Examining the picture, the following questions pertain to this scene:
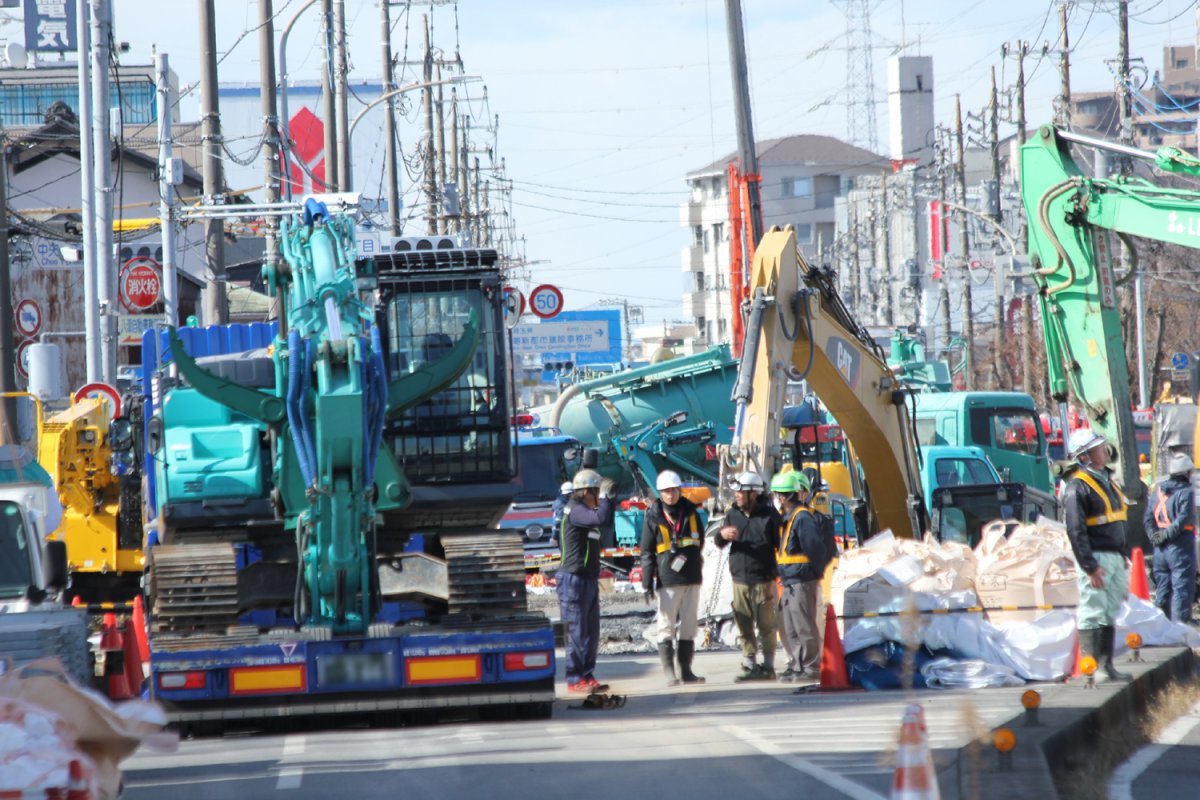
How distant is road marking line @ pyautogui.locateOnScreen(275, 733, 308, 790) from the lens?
10.2 m

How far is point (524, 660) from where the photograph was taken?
1266 cm

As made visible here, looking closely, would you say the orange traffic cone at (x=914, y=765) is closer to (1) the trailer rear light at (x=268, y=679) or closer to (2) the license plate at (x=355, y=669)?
(2) the license plate at (x=355, y=669)

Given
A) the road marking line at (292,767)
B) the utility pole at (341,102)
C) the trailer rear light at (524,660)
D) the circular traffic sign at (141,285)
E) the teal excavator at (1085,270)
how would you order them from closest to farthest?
the road marking line at (292,767) → the trailer rear light at (524,660) → the teal excavator at (1085,270) → the circular traffic sign at (141,285) → the utility pole at (341,102)

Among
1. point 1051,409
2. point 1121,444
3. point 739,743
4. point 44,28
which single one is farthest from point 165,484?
point 44,28

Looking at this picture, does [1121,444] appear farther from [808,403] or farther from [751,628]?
[808,403]

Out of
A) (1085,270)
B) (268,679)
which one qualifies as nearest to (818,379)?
(1085,270)

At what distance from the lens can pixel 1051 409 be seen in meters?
57.8

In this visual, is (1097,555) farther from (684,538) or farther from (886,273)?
(886,273)

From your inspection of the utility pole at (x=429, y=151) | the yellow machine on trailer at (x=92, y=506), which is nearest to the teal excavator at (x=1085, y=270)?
the yellow machine on trailer at (x=92, y=506)

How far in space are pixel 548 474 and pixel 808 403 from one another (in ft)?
15.0

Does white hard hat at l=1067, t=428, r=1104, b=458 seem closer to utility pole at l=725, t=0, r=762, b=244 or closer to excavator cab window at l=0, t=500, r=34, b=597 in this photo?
excavator cab window at l=0, t=500, r=34, b=597

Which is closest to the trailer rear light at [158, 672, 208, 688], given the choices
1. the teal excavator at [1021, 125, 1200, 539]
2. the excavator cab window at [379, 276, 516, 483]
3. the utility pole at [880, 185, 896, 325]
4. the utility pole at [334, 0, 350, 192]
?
the excavator cab window at [379, 276, 516, 483]

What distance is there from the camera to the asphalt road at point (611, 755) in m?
9.69

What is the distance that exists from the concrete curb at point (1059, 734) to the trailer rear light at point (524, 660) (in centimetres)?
343
